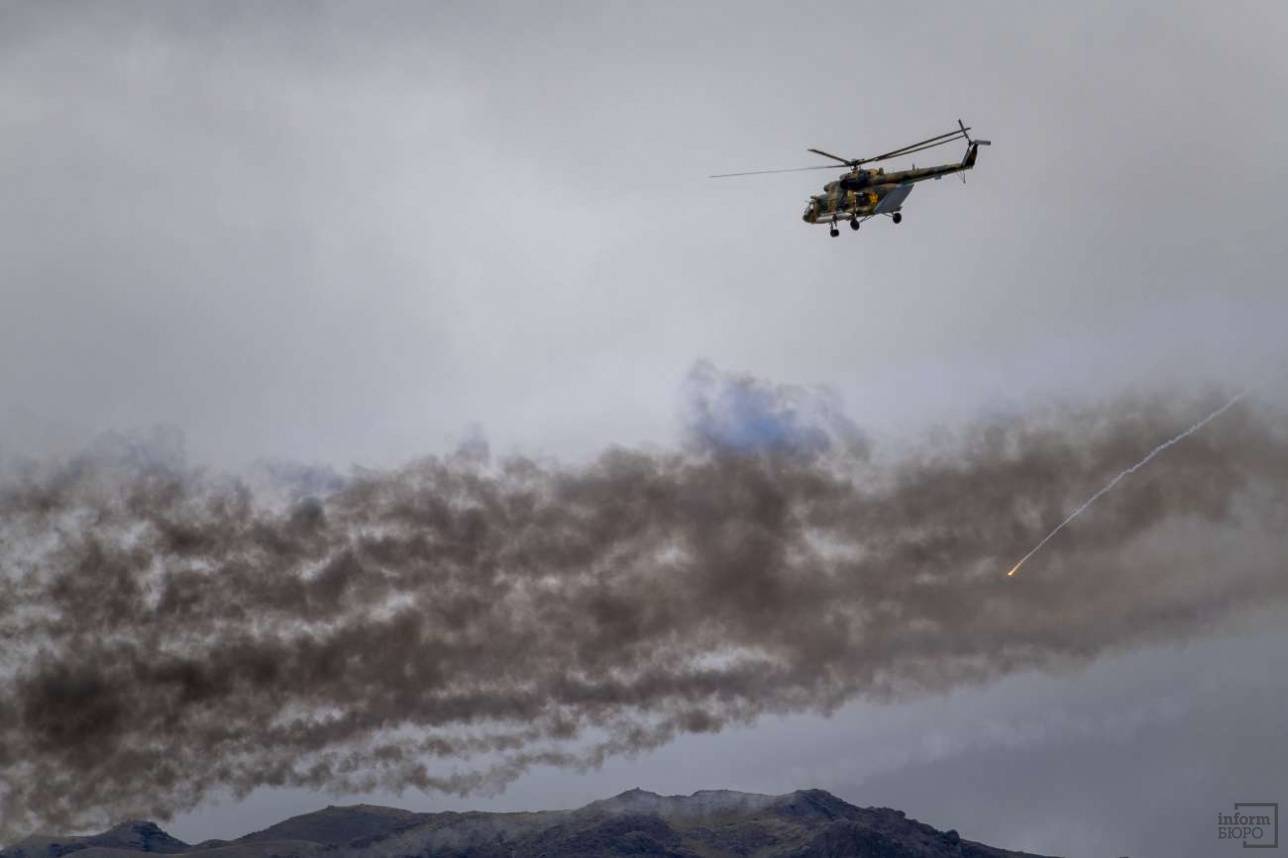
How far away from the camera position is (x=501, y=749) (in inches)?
6816

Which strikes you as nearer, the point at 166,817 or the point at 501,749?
the point at 166,817

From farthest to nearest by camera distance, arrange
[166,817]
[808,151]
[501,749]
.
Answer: [501,749] → [166,817] → [808,151]

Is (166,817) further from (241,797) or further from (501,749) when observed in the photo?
(501,749)

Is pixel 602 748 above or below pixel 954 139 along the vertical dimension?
below

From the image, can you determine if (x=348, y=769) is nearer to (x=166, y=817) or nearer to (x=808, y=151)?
(x=166, y=817)

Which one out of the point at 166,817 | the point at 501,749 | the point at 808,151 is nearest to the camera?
the point at 808,151

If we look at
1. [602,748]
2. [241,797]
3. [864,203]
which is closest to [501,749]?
[602,748]

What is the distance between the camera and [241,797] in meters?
163

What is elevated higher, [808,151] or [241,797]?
[808,151]

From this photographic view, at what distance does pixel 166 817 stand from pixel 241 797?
7.30 meters

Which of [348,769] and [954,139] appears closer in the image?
[954,139]

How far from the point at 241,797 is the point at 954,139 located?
90.2 meters

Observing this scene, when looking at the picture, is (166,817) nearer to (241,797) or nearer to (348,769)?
(241,797)

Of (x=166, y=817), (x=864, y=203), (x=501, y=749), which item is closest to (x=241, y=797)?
(x=166, y=817)
